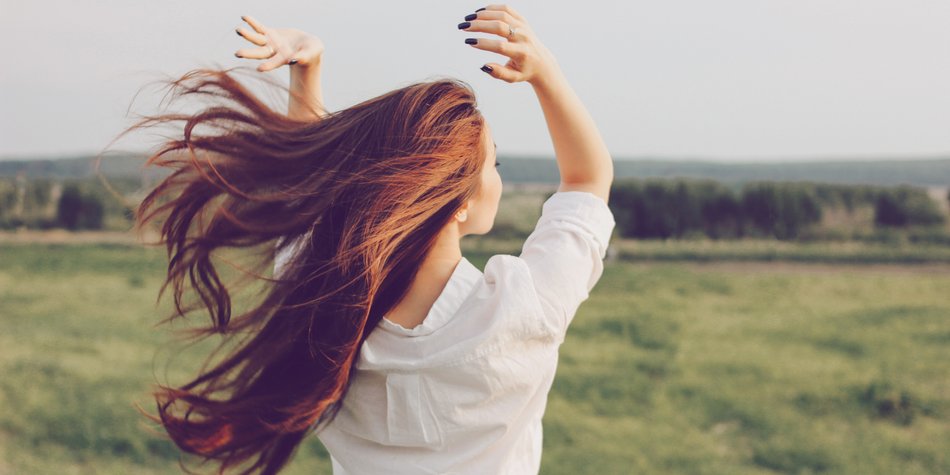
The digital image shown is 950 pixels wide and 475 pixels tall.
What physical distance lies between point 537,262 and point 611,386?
16.7ft

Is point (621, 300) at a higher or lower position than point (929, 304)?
lower

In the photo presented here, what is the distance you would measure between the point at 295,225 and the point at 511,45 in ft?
1.65

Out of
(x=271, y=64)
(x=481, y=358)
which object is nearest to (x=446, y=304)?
(x=481, y=358)

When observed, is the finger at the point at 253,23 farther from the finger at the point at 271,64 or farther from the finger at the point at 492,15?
the finger at the point at 492,15

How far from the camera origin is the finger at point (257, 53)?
1.56 m

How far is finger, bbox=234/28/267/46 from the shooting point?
1598 millimetres

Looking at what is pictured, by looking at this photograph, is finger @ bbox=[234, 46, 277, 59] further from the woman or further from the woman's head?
the woman's head

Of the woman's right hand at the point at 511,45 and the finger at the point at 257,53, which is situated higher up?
the woman's right hand at the point at 511,45

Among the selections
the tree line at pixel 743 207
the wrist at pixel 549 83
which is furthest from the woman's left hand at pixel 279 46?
the tree line at pixel 743 207

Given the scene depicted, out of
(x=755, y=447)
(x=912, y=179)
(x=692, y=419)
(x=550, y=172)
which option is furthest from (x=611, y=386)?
(x=912, y=179)

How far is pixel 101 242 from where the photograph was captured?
900 cm

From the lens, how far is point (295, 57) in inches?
69.1

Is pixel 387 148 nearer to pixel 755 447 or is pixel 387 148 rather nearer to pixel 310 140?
pixel 310 140

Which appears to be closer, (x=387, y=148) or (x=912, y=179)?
(x=387, y=148)
